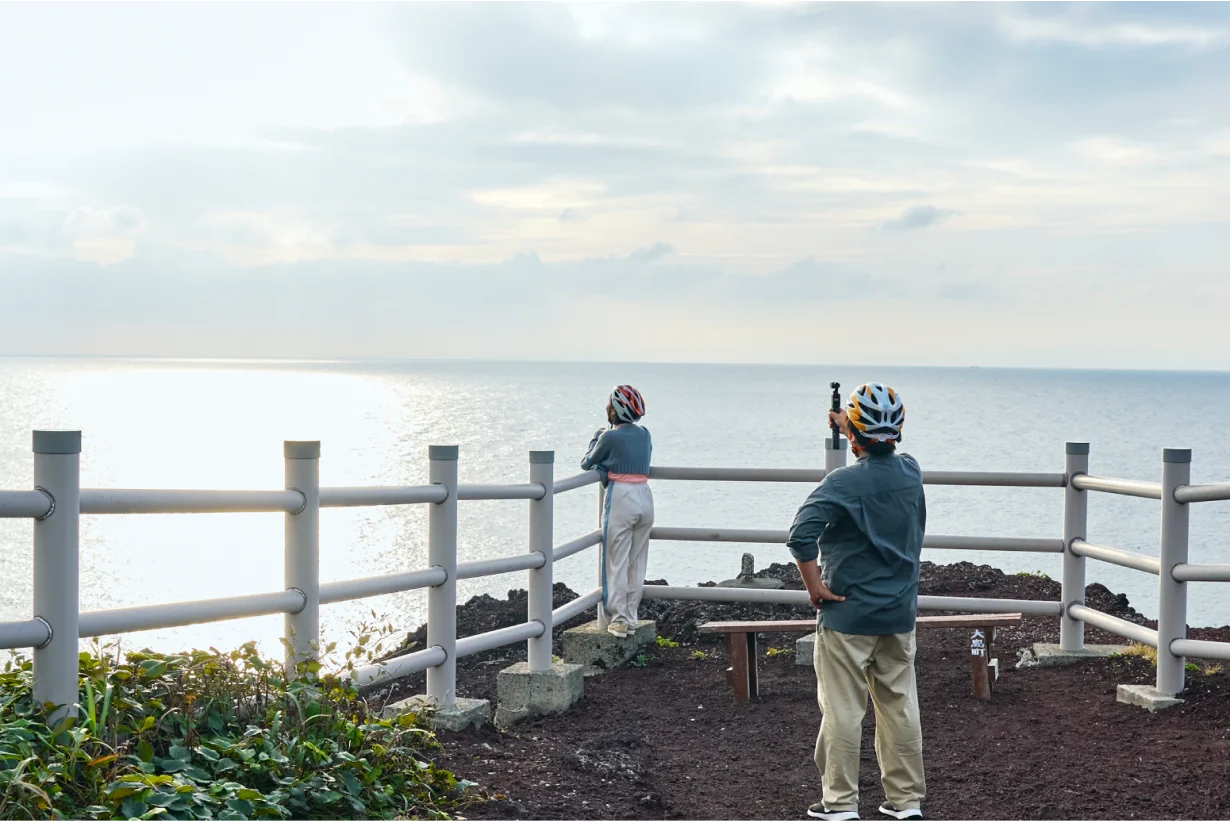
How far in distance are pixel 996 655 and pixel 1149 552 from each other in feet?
65.4

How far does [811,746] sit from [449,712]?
87.8 inches

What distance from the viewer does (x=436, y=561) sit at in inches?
283

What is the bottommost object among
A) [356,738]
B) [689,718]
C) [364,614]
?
[364,614]

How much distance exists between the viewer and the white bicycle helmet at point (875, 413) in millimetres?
5812

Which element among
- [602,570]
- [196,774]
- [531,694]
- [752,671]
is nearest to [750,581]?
[602,570]

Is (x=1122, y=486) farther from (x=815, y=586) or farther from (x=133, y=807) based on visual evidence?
(x=133, y=807)

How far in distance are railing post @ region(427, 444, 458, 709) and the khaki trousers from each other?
→ 2.24 meters

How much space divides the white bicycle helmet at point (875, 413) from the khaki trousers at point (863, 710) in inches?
37.4

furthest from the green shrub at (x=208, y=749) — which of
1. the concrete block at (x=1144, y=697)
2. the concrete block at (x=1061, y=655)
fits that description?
the concrete block at (x=1061, y=655)

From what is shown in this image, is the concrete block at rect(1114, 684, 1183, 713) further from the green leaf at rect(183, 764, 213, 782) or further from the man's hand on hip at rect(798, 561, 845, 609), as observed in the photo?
the green leaf at rect(183, 764, 213, 782)

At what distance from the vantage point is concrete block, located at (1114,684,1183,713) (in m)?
7.90

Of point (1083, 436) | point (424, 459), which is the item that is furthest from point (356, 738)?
point (1083, 436)

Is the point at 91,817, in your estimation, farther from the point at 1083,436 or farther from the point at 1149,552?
the point at 1083,436

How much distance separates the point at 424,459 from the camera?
60.1 m
